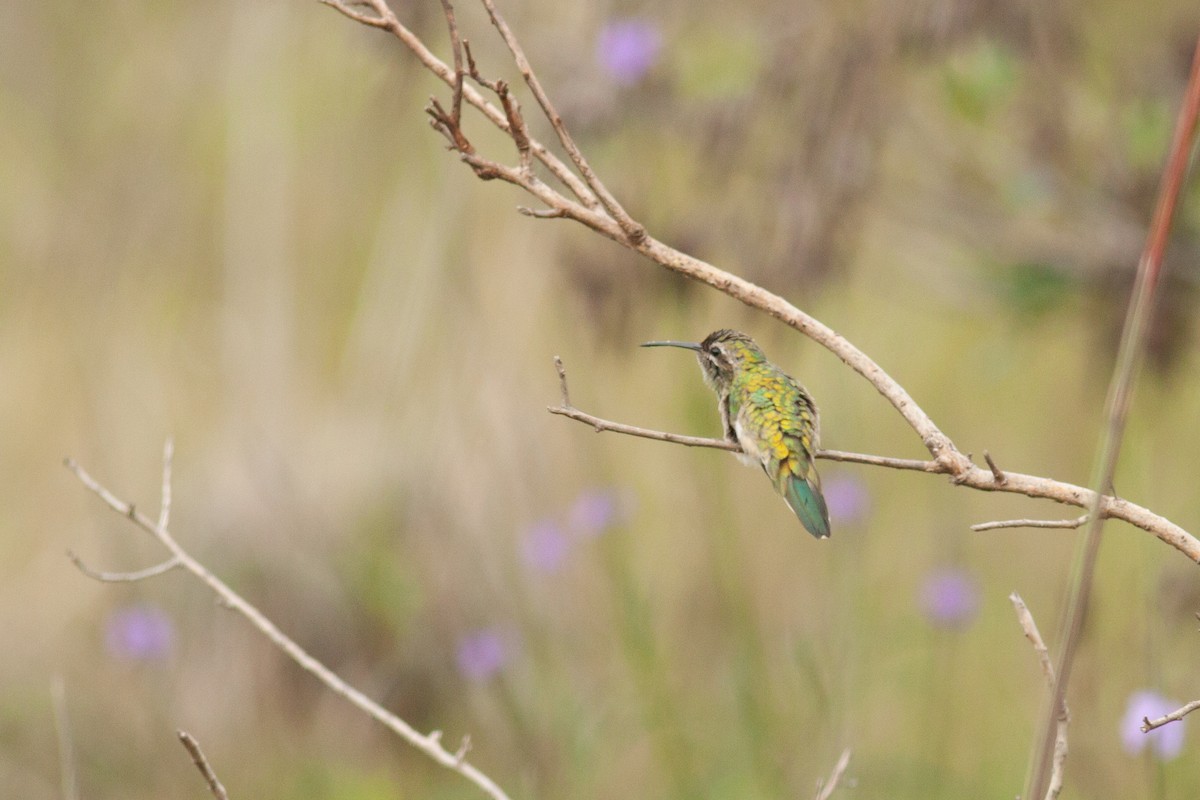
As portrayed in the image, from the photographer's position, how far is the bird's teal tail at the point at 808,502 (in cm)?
200

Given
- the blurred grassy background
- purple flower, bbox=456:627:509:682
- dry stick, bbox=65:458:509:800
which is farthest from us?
purple flower, bbox=456:627:509:682

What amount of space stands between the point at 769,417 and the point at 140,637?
240 cm

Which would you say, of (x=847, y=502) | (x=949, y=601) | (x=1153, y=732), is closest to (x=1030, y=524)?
(x=1153, y=732)

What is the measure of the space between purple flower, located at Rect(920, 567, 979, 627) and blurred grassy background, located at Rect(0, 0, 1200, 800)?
0.05ft

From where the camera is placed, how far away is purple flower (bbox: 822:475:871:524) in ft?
13.1

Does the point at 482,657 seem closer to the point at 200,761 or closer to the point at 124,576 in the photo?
the point at 124,576

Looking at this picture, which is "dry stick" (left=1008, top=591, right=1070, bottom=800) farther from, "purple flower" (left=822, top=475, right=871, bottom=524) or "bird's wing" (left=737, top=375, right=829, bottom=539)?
"purple flower" (left=822, top=475, right=871, bottom=524)

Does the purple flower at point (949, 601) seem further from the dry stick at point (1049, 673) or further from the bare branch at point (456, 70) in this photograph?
the bare branch at point (456, 70)

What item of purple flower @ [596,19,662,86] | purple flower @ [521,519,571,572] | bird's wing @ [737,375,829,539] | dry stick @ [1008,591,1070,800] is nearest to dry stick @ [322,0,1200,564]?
dry stick @ [1008,591,1070,800]

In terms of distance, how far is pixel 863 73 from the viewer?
3.47 m

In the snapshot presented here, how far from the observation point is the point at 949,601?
3.82 m

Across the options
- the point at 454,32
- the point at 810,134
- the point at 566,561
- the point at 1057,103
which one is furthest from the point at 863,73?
the point at 454,32

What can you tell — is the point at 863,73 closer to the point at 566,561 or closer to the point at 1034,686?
the point at 566,561

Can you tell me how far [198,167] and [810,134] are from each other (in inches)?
209
